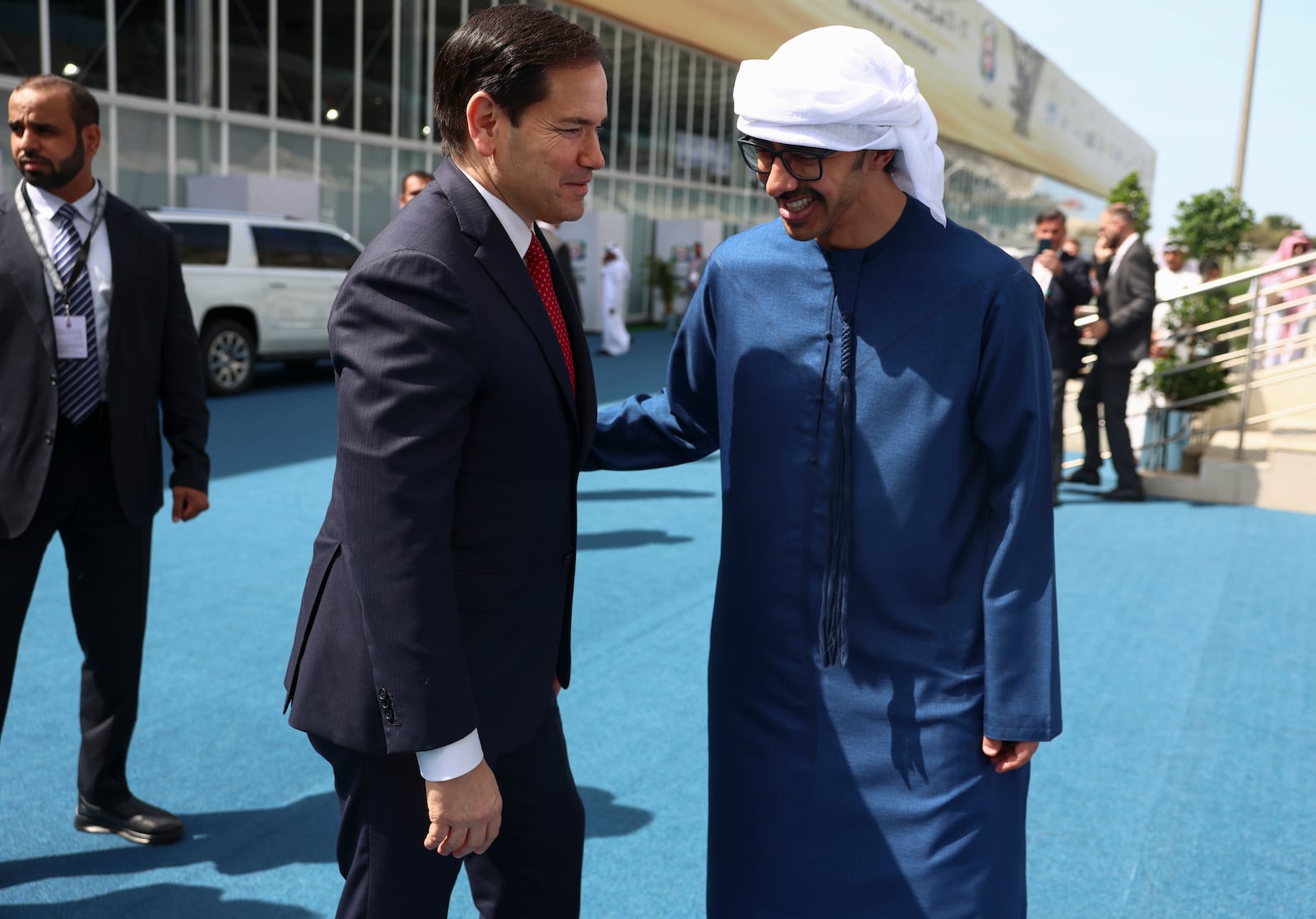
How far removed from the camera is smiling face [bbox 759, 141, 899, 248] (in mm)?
1964

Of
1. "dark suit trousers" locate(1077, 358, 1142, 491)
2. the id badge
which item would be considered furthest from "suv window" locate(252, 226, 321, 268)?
the id badge

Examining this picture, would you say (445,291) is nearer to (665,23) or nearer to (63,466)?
(63,466)

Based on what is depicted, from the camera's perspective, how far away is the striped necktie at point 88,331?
116 inches

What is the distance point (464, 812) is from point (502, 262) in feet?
2.65

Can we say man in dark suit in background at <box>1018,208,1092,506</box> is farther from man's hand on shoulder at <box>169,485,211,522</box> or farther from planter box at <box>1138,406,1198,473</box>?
man's hand on shoulder at <box>169,485,211,522</box>

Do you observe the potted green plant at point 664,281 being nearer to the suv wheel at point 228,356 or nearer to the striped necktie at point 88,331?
the suv wheel at point 228,356

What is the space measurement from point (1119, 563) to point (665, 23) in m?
14.3

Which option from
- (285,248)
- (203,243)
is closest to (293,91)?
(285,248)

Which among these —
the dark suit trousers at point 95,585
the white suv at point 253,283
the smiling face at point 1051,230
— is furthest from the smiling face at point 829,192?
the white suv at point 253,283

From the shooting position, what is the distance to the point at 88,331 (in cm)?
298

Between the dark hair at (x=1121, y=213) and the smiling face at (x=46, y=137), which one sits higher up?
the dark hair at (x=1121, y=213)

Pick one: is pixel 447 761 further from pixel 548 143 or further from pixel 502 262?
pixel 548 143

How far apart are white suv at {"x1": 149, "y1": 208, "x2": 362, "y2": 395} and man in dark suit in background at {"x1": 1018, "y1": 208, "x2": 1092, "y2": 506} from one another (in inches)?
257

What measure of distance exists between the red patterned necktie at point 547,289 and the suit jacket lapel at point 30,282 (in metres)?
1.52
